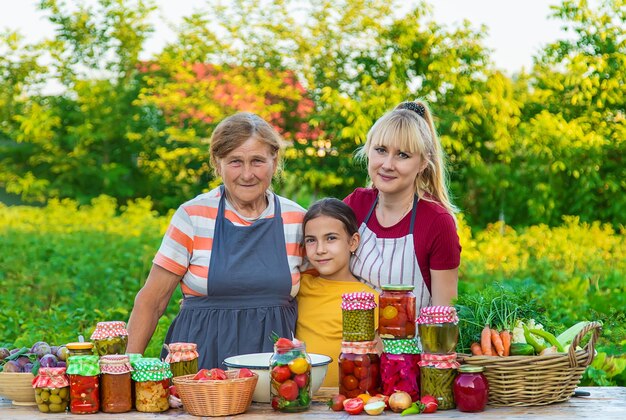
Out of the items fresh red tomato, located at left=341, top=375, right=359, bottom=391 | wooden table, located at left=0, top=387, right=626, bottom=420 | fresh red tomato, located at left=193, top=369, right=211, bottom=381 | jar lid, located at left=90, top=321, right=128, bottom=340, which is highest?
jar lid, located at left=90, top=321, right=128, bottom=340

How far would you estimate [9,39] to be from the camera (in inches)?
650

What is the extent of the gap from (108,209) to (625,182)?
6.99m

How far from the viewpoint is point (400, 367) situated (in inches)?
121

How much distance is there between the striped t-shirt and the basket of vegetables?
0.88m

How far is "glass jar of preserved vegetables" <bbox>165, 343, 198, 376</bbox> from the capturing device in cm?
321

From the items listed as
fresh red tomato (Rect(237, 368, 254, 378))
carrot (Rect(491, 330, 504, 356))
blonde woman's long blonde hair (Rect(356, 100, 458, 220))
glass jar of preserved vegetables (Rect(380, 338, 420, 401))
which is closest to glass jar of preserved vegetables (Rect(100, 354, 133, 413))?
fresh red tomato (Rect(237, 368, 254, 378))

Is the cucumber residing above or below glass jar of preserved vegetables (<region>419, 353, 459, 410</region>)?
above

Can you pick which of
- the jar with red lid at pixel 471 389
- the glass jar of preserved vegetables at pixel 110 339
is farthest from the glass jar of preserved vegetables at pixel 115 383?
the jar with red lid at pixel 471 389

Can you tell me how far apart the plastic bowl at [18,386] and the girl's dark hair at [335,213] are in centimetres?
127

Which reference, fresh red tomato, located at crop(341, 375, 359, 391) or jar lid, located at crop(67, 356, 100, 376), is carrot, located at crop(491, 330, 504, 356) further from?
jar lid, located at crop(67, 356, 100, 376)

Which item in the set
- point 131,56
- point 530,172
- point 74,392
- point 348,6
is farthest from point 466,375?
point 131,56

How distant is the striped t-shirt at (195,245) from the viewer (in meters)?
3.76

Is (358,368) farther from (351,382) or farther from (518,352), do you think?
(518,352)

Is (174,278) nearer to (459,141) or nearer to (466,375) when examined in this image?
(466,375)
